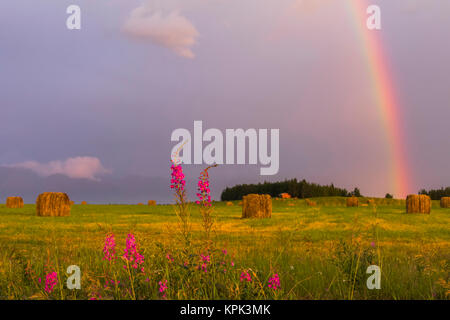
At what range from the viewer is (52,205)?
73.7 ft

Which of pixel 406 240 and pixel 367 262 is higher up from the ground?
pixel 367 262

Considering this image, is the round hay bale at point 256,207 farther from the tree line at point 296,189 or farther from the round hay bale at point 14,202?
the tree line at point 296,189

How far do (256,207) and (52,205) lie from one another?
11.4 meters

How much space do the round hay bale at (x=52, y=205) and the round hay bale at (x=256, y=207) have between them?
33.7 feet

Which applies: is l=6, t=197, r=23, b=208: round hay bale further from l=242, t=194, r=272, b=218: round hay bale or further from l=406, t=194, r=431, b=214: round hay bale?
l=406, t=194, r=431, b=214: round hay bale

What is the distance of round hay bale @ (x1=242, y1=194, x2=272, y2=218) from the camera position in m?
21.2

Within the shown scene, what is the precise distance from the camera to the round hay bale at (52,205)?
73.2 ft

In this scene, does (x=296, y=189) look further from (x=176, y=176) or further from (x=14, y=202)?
(x=176, y=176)

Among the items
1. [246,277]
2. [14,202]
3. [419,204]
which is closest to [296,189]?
[419,204]
